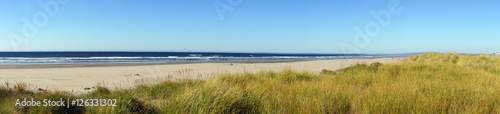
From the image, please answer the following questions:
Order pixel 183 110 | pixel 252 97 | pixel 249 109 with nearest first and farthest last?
pixel 183 110, pixel 249 109, pixel 252 97

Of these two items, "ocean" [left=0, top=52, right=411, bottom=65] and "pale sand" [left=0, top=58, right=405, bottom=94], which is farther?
"ocean" [left=0, top=52, right=411, bottom=65]

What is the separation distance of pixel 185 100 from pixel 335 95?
251cm

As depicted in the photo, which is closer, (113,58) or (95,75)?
(95,75)

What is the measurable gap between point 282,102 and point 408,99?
2.03 m

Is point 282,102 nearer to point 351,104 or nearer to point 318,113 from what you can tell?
point 318,113

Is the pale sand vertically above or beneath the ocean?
above

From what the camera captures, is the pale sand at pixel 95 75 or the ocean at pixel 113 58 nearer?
the pale sand at pixel 95 75

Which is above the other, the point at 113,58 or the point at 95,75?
the point at 95,75

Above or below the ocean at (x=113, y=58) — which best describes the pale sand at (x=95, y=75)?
above

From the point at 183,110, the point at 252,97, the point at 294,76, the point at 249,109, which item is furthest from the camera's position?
the point at 294,76

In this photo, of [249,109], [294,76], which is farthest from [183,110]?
[294,76]

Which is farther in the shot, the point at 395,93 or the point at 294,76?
the point at 294,76

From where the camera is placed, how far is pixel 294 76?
27.3 ft

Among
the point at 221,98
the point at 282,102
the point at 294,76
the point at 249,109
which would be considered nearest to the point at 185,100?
the point at 221,98
